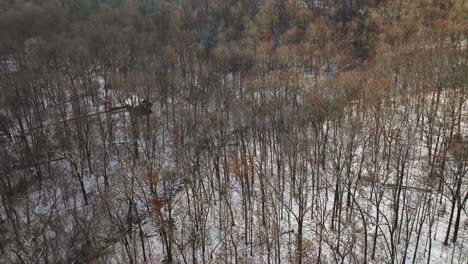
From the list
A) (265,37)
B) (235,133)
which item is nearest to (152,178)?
(235,133)

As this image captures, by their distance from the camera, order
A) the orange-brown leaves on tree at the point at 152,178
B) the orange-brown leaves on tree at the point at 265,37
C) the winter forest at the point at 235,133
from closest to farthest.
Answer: the orange-brown leaves on tree at the point at 152,178 → the winter forest at the point at 235,133 → the orange-brown leaves on tree at the point at 265,37

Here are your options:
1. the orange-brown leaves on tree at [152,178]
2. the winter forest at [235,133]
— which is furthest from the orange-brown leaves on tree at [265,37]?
the orange-brown leaves on tree at [152,178]

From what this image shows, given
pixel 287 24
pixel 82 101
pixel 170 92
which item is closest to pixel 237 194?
pixel 170 92

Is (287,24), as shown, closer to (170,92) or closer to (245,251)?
(170,92)

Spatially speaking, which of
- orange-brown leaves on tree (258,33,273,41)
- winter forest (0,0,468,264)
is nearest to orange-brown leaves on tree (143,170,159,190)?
winter forest (0,0,468,264)

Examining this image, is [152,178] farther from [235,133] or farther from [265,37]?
[265,37]

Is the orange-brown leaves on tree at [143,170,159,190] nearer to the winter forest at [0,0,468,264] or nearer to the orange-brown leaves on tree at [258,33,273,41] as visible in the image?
the winter forest at [0,0,468,264]

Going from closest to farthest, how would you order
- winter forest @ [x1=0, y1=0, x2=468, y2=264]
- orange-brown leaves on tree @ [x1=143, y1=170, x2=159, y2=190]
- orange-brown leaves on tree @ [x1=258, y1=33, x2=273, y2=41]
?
orange-brown leaves on tree @ [x1=143, y1=170, x2=159, y2=190]
winter forest @ [x1=0, y1=0, x2=468, y2=264]
orange-brown leaves on tree @ [x1=258, y1=33, x2=273, y2=41]

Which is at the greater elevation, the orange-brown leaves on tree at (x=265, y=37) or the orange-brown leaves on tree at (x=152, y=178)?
the orange-brown leaves on tree at (x=265, y=37)

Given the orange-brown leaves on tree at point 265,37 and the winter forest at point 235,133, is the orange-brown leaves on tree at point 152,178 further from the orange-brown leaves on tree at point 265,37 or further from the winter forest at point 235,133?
the orange-brown leaves on tree at point 265,37
